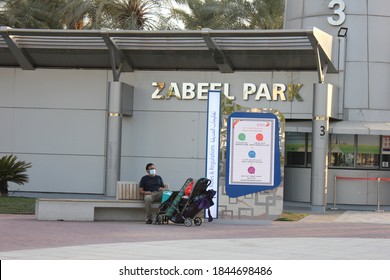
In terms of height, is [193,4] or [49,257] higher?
[193,4]

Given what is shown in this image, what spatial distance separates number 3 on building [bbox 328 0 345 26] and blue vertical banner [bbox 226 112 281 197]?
8292 mm

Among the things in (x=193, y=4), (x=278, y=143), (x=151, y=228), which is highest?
(x=193, y=4)

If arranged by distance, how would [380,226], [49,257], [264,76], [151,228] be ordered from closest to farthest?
[49,257], [151,228], [380,226], [264,76]

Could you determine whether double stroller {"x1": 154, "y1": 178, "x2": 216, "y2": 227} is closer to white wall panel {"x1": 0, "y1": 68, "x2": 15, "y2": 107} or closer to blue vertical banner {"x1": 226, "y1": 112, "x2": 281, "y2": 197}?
blue vertical banner {"x1": 226, "y1": 112, "x2": 281, "y2": 197}

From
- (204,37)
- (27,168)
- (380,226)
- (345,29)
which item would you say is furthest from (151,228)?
(345,29)

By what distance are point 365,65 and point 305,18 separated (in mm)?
2932

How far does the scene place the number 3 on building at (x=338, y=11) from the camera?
85.3ft

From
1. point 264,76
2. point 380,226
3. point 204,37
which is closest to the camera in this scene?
point 380,226

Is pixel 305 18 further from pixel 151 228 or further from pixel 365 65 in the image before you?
pixel 151 228

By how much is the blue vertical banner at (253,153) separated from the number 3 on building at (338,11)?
829 cm

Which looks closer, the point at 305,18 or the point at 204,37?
the point at 204,37

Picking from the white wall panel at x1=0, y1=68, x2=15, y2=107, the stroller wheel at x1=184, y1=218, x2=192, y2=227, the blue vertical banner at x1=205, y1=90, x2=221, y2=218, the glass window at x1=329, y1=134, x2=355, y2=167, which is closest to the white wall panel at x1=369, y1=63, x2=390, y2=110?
the glass window at x1=329, y1=134, x2=355, y2=167

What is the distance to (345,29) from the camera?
2578cm

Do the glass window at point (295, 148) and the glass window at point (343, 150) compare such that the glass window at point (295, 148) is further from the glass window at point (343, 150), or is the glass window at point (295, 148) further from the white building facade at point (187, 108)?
the glass window at point (343, 150)
